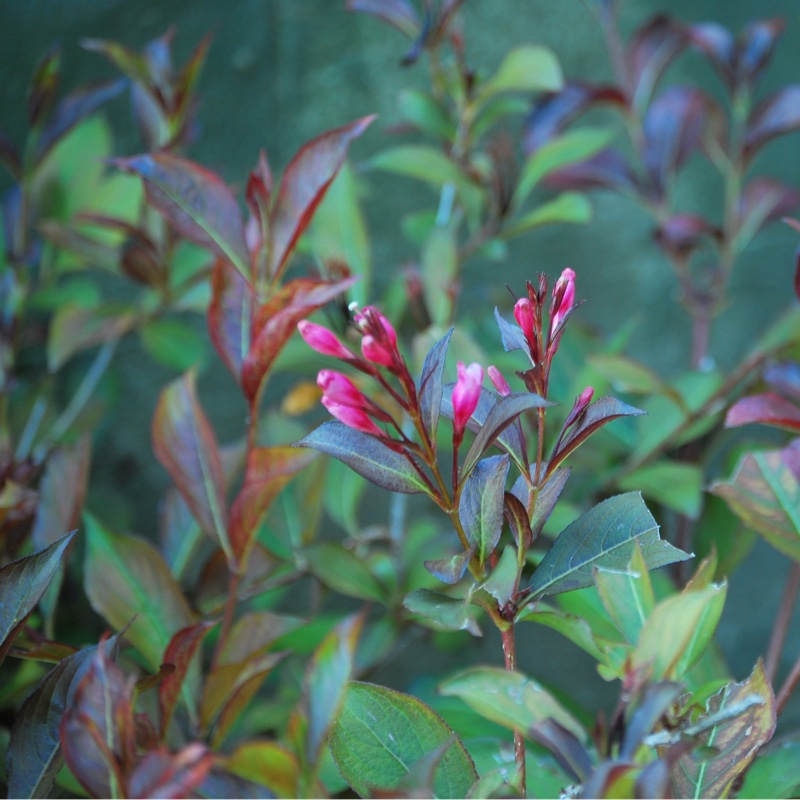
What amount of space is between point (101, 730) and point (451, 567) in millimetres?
179

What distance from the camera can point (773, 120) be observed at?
95 cm

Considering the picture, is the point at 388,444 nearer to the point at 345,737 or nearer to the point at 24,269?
the point at 345,737

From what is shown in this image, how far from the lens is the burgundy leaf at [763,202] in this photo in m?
0.98

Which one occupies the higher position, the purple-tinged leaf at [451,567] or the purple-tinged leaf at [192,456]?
the purple-tinged leaf at [451,567]

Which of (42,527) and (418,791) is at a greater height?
(418,791)

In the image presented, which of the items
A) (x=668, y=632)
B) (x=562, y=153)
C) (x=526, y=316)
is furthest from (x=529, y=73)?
(x=668, y=632)

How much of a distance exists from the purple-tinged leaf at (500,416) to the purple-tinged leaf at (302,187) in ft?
0.80

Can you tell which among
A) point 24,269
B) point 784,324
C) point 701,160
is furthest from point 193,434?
point 701,160

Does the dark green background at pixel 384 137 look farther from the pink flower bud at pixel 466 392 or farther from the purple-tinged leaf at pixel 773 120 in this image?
the pink flower bud at pixel 466 392

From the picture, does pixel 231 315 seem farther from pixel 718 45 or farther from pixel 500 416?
pixel 718 45

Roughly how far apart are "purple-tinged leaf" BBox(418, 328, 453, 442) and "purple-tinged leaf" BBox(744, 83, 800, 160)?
0.71 meters

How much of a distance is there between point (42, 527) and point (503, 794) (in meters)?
0.46

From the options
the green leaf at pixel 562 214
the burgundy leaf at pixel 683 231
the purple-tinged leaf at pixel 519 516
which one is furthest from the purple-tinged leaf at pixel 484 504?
Answer: the burgundy leaf at pixel 683 231

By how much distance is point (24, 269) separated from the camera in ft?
3.08
